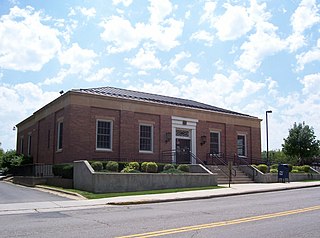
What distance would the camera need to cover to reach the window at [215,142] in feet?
114

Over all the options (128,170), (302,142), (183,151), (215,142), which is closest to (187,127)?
(183,151)

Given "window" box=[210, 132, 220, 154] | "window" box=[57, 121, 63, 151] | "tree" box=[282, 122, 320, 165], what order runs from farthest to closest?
"tree" box=[282, 122, 320, 165] → "window" box=[210, 132, 220, 154] → "window" box=[57, 121, 63, 151]

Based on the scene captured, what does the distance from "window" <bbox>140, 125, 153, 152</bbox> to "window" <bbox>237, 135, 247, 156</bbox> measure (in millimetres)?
10452

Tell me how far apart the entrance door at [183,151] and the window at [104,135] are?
645cm

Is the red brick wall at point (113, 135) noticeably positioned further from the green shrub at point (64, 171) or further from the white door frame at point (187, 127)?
the green shrub at point (64, 171)

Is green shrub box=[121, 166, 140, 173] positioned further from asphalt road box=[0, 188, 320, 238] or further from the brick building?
asphalt road box=[0, 188, 320, 238]

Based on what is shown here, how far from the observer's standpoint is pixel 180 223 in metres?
10.9

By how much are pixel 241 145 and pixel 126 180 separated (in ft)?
60.7

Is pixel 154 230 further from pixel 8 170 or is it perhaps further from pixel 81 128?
pixel 8 170

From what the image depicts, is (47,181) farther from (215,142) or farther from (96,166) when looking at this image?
(215,142)

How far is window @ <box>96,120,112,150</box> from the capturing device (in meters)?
28.1

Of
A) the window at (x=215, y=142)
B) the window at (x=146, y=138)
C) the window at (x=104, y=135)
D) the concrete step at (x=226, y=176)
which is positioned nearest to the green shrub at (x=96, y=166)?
the window at (x=104, y=135)

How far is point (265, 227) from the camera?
10094 millimetres

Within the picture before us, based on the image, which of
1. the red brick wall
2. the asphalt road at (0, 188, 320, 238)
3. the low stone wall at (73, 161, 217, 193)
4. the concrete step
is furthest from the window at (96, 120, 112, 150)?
the asphalt road at (0, 188, 320, 238)
